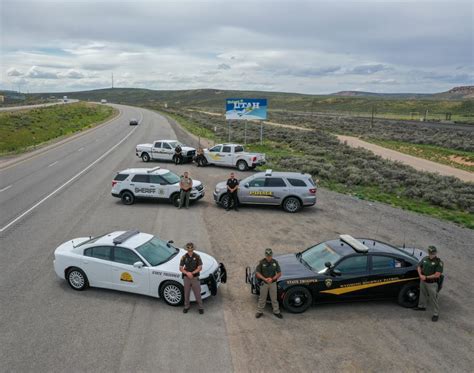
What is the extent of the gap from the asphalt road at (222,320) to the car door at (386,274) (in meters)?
0.41

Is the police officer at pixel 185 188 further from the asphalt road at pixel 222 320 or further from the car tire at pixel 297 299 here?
the car tire at pixel 297 299

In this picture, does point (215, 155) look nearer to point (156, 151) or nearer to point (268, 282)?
point (156, 151)

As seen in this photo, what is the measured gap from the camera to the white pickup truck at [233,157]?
92.5 feet

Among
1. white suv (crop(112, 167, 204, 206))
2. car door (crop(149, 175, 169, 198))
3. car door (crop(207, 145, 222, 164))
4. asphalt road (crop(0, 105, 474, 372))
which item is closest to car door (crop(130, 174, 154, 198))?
white suv (crop(112, 167, 204, 206))

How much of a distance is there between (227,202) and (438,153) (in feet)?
108

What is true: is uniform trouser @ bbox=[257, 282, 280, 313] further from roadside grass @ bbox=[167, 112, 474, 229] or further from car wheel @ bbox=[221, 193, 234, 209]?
roadside grass @ bbox=[167, 112, 474, 229]

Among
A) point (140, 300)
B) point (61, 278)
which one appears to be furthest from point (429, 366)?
point (61, 278)

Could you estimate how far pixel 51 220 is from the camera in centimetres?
1652

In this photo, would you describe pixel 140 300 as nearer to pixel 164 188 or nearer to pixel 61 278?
pixel 61 278

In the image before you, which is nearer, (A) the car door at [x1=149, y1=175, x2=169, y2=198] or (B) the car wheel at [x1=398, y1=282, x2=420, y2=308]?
(B) the car wheel at [x1=398, y1=282, x2=420, y2=308]

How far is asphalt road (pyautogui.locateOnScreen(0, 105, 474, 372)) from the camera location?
25.0 feet

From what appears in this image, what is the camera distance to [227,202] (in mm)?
18438

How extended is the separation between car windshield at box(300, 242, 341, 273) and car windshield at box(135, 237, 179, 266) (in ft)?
10.9

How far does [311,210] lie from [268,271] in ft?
31.8
